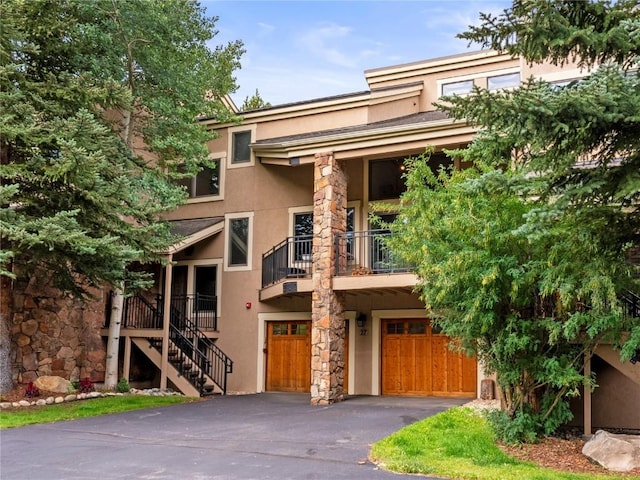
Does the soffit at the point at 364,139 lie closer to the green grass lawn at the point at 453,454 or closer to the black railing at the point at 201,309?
the black railing at the point at 201,309

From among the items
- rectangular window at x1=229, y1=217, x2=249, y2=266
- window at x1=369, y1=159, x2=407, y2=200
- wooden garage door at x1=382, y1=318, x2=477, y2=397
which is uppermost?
window at x1=369, y1=159, x2=407, y2=200

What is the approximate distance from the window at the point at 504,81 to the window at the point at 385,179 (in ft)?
11.7

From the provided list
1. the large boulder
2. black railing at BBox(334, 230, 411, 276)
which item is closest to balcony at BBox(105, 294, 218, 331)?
black railing at BBox(334, 230, 411, 276)

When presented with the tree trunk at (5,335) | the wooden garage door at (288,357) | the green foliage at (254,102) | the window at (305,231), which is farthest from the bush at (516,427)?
the green foliage at (254,102)

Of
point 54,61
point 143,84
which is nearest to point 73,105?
point 54,61

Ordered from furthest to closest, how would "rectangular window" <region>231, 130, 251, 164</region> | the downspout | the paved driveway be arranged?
"rectangular window" <region>231, 130, 251, 164</region>
the downspout
the paved driveway

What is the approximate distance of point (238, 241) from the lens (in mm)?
17797

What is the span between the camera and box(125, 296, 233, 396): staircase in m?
15.8

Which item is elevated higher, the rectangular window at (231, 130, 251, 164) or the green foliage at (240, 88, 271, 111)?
the green foliage at (240, 88, 271, 111)

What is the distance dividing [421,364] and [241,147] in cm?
805

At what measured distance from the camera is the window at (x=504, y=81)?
55.1ft

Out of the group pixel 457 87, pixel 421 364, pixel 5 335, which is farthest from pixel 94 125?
pixel 457 87

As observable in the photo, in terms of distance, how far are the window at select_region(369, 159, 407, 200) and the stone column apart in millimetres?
1923

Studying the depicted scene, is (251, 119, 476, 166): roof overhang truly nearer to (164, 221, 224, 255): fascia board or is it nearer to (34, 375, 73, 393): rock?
(164, 221, 224, 255): fascia board
